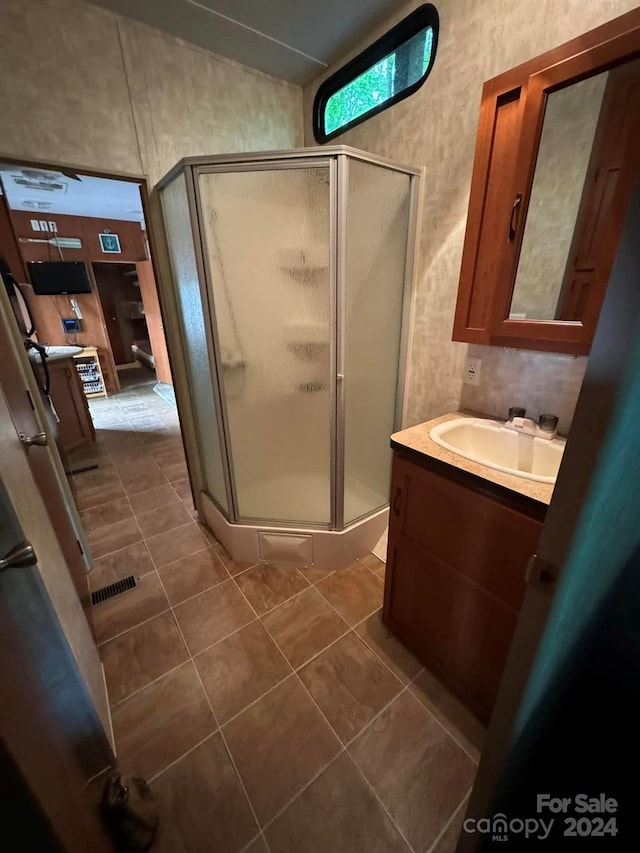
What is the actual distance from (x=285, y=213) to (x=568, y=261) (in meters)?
1.10

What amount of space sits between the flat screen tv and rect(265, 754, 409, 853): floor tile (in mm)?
6130

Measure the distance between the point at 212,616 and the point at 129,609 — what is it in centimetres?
43

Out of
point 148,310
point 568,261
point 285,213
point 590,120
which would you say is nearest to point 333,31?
point 285,213

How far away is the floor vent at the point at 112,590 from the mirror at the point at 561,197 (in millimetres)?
2220

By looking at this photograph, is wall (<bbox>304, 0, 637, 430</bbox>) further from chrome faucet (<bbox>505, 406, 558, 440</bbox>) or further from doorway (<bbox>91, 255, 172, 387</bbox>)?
doorway (<bbox>91, 255, 172, 387</bbox>)

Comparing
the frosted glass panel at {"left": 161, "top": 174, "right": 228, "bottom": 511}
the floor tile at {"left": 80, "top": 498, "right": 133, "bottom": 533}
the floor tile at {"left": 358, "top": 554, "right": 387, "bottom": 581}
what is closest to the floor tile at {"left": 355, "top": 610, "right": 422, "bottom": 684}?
the floor tile at {"left": 358, "top": 554, "right": 387, "bottom": 581}

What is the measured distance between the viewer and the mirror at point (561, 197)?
3.35ft

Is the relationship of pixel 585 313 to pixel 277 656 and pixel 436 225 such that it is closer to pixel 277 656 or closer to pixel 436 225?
pixel 436 225

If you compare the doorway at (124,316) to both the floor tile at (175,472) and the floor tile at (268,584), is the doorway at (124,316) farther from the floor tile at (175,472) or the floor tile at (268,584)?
the floor tile at (268,584)

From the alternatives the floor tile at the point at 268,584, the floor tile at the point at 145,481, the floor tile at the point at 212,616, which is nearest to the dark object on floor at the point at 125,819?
the floor tile at the point at 212,616

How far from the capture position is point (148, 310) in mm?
5484

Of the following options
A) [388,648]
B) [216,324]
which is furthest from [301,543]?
[216,324]

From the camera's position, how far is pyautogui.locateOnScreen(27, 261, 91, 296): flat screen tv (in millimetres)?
4645

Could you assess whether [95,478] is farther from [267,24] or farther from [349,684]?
[267,24]
